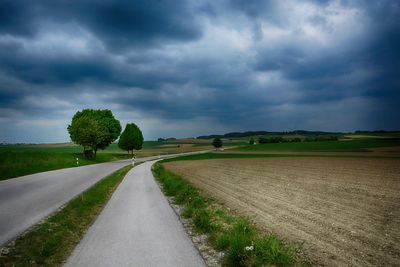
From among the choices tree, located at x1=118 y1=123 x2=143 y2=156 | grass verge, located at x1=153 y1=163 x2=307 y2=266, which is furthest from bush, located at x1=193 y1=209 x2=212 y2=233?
tree, located at x1=118 y1=123 x2=143 y2=156

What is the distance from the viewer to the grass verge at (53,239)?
21.7ft

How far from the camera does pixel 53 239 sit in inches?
311

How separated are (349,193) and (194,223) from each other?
31.1ft

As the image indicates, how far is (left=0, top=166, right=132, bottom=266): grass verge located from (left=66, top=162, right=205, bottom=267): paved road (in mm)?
376

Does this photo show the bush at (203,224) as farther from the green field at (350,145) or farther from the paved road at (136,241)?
the green field at (350,145)

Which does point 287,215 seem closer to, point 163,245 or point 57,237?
point 163,245

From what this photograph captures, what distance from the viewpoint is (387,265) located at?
20.4 ft

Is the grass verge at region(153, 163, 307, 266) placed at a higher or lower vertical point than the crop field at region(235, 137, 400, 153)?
higher

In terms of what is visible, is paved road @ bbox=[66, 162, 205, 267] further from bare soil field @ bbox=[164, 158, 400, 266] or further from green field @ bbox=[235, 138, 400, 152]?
green field @ bbox=[235, 138, 400, 152]

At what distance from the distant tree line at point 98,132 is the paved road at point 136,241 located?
4441 centimetres

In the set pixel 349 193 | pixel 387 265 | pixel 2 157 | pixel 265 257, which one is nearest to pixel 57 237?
pixel 265 257

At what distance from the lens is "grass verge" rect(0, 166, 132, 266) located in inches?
261

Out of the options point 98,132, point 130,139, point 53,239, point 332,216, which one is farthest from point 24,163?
point 130,139

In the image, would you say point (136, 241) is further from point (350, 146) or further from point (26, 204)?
point (350, 146)
